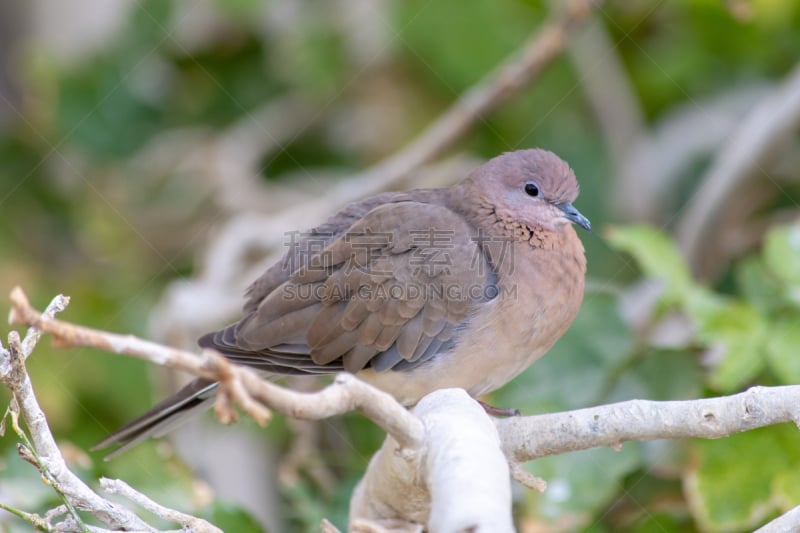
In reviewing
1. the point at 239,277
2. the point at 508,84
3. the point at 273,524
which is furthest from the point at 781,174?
the point at 273,524

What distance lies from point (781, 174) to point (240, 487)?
296 cm

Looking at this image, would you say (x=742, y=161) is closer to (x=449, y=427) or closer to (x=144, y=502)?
(x=449, y=427)

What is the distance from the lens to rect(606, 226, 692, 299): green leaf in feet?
9.89

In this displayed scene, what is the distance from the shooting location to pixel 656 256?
307 cm

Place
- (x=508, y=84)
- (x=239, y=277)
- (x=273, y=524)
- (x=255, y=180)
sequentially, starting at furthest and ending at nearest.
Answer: (x=255, y=180), (x=273, y=524), (x=239, y=277), (x=508, y=84)

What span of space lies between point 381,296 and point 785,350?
3.98 feet

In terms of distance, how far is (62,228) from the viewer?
6066 mm

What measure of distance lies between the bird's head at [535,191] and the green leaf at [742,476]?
2.65 ft

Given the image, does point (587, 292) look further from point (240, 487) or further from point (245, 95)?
point (245, 95)

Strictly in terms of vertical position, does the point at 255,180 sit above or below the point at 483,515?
above

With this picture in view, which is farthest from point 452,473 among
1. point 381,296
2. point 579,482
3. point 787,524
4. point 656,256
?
point 656,256

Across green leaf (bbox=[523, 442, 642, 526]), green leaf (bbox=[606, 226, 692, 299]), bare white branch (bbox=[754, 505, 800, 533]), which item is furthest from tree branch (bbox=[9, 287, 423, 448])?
green leaf (bbox=[606, 226, 692, 299])

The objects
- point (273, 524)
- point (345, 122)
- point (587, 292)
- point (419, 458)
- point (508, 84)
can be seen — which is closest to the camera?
point (419, 458)

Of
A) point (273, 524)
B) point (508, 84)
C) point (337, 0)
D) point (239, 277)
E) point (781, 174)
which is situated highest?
point (337, 0)
